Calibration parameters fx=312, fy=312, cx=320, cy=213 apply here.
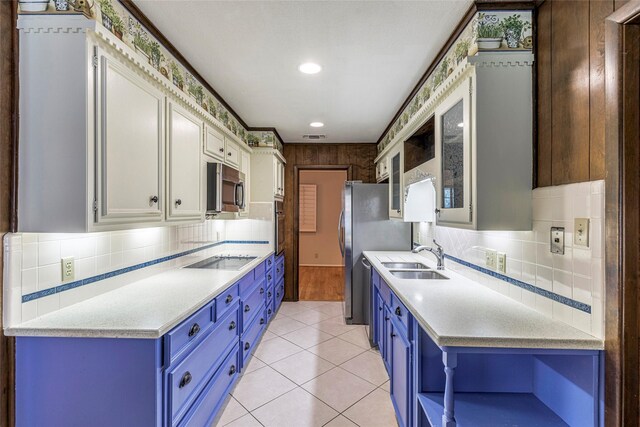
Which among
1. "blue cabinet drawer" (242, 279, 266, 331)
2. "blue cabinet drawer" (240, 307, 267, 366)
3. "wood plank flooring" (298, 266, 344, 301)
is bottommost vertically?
"wood plank flooring" (298, 266, 344, 301)

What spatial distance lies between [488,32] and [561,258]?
1.10 m

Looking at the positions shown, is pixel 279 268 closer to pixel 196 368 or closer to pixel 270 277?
pixel 270 277

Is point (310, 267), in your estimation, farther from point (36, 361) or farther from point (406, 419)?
point (36, 361)

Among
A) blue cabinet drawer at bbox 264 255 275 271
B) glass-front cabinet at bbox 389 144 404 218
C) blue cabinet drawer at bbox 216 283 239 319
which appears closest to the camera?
blue cabinet drawer at bbox 216 283 239 319

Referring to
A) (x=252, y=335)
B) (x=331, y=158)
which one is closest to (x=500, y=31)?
(x=252, y=335)

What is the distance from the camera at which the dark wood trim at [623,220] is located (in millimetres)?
1035

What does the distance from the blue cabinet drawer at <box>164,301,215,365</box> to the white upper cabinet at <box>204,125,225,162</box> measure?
122 cm

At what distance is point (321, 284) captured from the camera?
222 inches

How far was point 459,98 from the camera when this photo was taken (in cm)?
161

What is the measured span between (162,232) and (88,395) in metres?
1.21

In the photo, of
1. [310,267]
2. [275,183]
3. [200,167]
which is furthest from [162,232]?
[310,267]

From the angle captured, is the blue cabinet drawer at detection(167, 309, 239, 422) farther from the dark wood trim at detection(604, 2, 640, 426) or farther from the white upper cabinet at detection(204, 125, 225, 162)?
the dark wood trim at detection(604, 2, 640, 426)

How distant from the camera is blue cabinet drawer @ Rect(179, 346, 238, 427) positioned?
159cm

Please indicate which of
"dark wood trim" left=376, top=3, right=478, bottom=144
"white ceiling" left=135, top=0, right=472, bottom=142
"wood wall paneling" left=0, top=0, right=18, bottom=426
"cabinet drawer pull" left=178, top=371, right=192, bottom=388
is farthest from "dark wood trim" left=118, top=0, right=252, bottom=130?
"cabinet drawer pull" left=178, top=371, right=192, bottom=388
